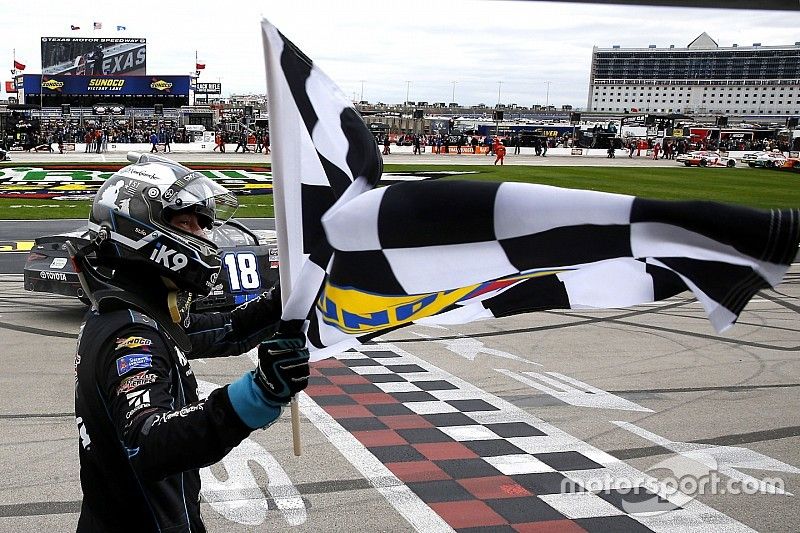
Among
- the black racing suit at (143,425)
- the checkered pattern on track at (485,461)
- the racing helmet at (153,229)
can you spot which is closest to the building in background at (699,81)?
the checkered pattern on track at (485,461)

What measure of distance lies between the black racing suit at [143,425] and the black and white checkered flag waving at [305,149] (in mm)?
447

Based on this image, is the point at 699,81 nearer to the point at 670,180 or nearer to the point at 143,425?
the point at 670,180

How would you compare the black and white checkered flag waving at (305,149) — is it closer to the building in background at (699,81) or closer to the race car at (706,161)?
the race car at (706,161)

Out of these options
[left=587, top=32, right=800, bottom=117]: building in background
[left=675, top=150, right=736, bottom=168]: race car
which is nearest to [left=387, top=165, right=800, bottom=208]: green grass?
[left=675, top=150, right=736, bottom=168]: race car

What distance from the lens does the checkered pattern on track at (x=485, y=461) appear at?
5137 millimetres

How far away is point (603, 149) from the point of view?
71062 mm

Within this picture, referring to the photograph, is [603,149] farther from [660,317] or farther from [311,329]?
[311,329]

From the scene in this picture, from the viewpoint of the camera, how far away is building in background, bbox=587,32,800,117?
129 metres

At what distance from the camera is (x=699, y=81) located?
133500 mm

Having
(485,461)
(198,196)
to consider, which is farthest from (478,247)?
(485,461)

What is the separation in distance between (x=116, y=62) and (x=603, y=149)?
150 feet

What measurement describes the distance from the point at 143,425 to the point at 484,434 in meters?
4.68

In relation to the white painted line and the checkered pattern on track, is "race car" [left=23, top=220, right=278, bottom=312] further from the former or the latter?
the white painted line

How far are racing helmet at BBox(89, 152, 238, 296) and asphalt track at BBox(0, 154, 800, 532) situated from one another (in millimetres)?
2650
